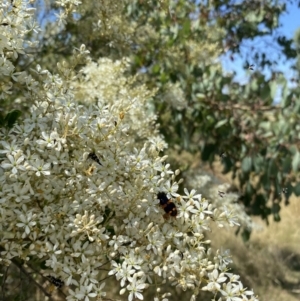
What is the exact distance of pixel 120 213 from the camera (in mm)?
1445

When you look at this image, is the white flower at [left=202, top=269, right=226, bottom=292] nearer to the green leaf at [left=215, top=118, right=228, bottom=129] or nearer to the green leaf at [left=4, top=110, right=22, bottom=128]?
the green leaf at [left=4, top=110, right=22, bottom=128]

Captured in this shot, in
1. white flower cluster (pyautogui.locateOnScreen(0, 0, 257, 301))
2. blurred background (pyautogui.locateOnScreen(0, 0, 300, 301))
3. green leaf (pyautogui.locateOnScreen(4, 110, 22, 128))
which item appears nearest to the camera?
white flower cluster (pyautogui.locateOnScreen(0, 0, 257, 301))

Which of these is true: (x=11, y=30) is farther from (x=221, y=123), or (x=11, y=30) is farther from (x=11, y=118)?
(x=221, y=123)

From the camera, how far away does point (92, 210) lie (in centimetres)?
141

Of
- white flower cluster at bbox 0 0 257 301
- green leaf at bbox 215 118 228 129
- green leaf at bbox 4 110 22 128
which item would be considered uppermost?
green leaf at bbox 215 118 228 129

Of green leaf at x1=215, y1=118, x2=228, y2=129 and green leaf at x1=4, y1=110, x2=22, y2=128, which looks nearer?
green leaf at x1=4, y1=110, x2=22, y2=128

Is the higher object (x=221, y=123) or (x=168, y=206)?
(x=221, y=123)

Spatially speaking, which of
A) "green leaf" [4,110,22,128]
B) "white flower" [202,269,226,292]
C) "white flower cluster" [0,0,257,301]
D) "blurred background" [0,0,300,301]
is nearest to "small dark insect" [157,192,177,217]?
"white flower cluster" [0,0,257,301]

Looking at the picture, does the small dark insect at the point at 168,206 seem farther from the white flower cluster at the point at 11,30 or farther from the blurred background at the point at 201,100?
the blurred background at the point at 201,100

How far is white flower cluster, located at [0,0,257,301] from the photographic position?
1.32m

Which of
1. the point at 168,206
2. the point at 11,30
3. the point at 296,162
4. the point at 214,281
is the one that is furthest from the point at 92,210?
the point at 296,162

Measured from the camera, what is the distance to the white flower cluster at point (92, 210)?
1316mm

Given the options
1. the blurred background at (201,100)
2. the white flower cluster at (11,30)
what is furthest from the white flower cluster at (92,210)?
the blurred background at (201,100)

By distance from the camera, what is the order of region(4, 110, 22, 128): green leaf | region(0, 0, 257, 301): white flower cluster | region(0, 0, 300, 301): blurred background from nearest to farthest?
1. region(0, 0, 257, 301): white flower cluster
2. region(4, 110, 22, 128): green leaf
3. region(0, 0, 300, 301): blurred background
